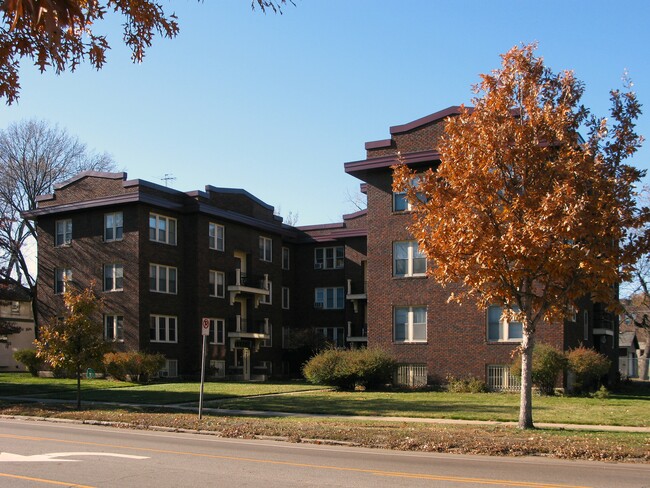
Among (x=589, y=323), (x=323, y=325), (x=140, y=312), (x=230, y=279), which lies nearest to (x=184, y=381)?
(x=140, y=312)

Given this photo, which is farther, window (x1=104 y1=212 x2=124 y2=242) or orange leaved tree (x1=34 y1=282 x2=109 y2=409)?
window (x1=104 y1=212 x2=124 y2=242)

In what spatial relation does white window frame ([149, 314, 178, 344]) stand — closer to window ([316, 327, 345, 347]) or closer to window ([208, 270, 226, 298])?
window ([208, 270, 226, 298])

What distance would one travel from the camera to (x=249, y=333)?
47.0 meters

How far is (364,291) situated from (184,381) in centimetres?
1358

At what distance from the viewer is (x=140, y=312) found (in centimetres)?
4084

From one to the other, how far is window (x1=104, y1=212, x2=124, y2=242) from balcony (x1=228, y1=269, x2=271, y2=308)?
7.78 m

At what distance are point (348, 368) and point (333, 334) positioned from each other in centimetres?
2138

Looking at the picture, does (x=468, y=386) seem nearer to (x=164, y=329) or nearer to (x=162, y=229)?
(x=164, y=329)

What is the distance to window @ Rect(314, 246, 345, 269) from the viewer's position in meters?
53.1

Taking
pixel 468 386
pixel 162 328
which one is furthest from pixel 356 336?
pixel 468 386

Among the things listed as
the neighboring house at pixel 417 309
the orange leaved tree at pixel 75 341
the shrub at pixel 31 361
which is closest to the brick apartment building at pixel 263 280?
the neighboring house at pixel 417 309

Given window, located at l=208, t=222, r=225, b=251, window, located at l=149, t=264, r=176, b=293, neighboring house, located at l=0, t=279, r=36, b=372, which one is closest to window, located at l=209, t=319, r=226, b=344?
window, located at l=149, t=264, r=176, b=293

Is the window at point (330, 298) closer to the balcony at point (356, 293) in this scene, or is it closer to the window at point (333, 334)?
the window at point (333, 334)

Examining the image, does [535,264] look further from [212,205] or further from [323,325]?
[323,325]
